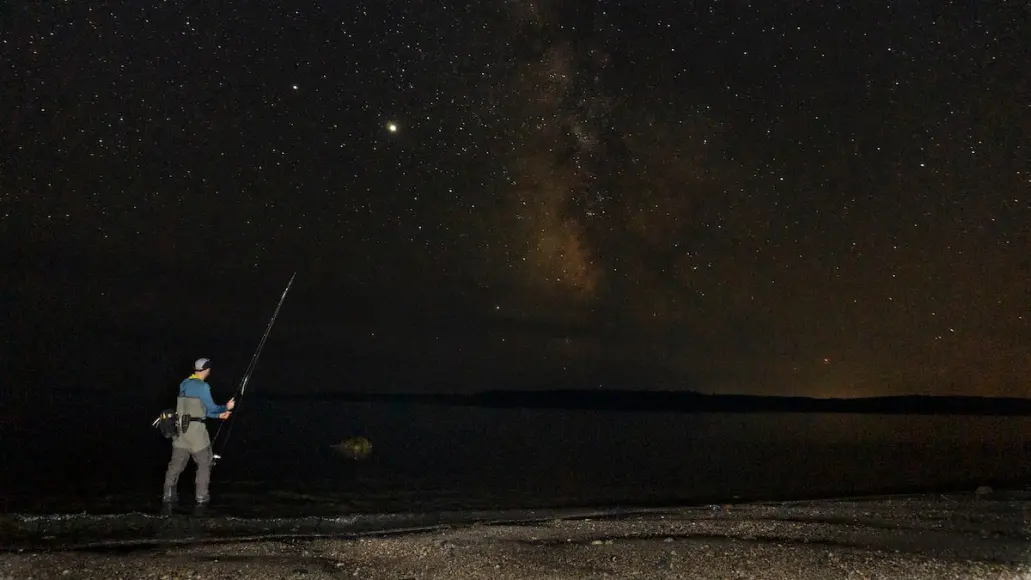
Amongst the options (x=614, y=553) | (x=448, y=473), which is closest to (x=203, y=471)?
(x=614, y=553)

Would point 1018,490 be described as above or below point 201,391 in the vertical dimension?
below

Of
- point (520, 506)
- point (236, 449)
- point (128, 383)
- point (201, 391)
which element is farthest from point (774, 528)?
point (128, 383)

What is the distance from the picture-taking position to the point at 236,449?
121 ft

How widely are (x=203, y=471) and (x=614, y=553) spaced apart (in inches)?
437

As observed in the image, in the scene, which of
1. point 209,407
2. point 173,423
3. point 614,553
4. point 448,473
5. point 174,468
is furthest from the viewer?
point 448,473

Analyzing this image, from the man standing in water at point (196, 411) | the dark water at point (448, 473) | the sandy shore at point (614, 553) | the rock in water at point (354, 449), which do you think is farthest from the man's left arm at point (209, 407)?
the rock in water at point (354, 449)

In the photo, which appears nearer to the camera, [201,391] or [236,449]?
[201,391]

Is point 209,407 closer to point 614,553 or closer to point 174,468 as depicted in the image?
point 174,468

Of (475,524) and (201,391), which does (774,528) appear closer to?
(475,524)

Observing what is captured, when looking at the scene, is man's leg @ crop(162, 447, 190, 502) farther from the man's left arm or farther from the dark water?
the man's left arm

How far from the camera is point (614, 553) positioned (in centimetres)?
1145

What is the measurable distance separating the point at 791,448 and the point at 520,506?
116 ft

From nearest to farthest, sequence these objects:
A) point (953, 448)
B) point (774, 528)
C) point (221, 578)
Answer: point (221, 578), point (774, 528), point (953, 448)

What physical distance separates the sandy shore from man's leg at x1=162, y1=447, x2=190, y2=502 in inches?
137
